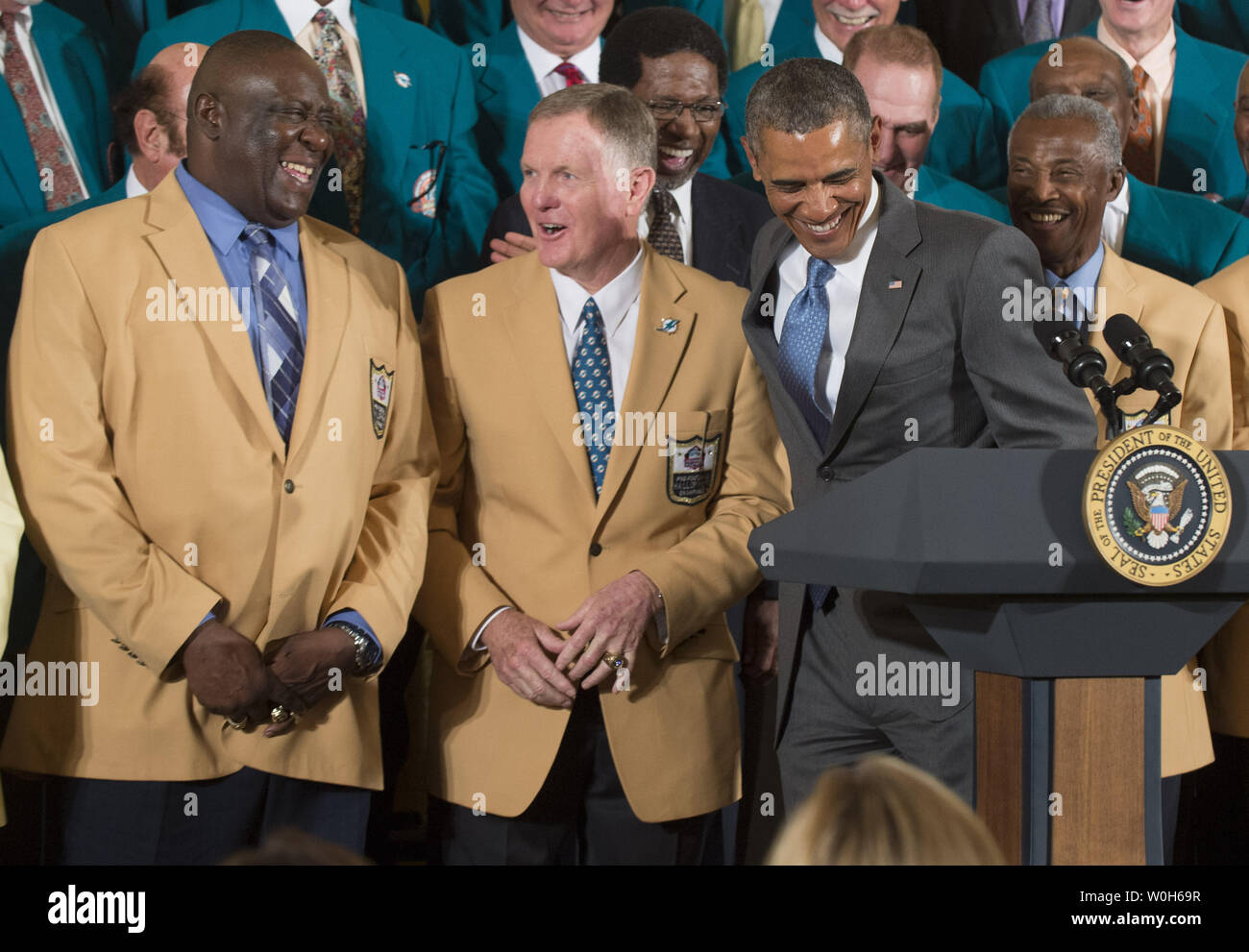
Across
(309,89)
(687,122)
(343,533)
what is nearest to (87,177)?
(309,89)

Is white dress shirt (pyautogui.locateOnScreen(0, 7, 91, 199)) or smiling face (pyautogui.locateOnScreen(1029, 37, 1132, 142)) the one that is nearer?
white dress shirt (pyautogui.locateOnScreen(0, 7, 91, 199))

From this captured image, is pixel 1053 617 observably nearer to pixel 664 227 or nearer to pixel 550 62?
pixel 664 227

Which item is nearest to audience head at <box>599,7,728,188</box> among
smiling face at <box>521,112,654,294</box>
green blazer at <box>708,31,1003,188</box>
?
green blazer at <box>708,31,1003,188</box>

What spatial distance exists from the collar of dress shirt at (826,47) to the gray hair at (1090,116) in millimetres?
507

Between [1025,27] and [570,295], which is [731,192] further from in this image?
[1025,27]

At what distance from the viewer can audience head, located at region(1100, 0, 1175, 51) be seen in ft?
12.7

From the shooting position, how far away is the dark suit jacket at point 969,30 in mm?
3744

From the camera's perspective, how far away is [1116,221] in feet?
12.3

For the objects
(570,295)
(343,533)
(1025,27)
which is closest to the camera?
(343,533)

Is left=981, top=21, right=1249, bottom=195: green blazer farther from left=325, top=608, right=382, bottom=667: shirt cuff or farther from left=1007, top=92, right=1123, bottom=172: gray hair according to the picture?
left=325, top=608, right=382, bottom=667: shirt cuff

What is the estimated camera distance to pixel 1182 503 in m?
1.66

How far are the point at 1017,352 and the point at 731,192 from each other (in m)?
1.31

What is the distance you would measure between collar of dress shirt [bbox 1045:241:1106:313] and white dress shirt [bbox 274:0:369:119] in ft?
5.68
